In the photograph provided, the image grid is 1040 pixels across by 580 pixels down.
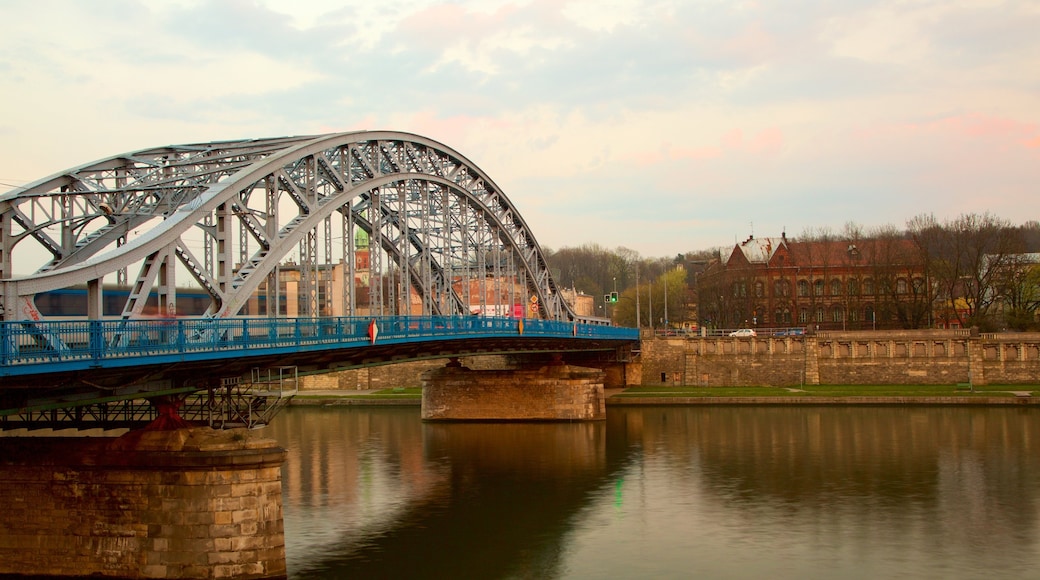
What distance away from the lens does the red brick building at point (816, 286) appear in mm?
88312

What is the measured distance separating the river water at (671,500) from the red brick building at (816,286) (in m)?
33.1

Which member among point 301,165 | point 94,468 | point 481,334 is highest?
point 301,165

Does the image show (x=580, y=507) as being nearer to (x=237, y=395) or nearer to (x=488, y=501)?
(x=488, y=501)

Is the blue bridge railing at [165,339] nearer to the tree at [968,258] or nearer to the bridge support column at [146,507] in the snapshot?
the bridge support column at [146,507]

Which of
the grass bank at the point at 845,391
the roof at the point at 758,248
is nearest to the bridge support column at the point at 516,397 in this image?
the grass bank at the point at 845,391

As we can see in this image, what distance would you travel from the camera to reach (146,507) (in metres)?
23.2

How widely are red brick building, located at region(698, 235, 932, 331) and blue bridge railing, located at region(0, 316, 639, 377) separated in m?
61.5

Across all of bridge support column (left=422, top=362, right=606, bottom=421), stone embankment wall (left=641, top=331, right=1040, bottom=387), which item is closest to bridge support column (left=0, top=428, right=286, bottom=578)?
bridge support column (left=422, top=362, right=606, bottom=421)

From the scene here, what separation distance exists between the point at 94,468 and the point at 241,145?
13.0 m

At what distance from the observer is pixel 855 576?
25406 millimetres

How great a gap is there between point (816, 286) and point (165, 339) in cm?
8000

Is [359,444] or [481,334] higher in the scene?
[481,334]

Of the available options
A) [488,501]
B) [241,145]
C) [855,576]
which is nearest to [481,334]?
[488,501]

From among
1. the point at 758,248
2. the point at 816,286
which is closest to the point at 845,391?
the point at 816,286
